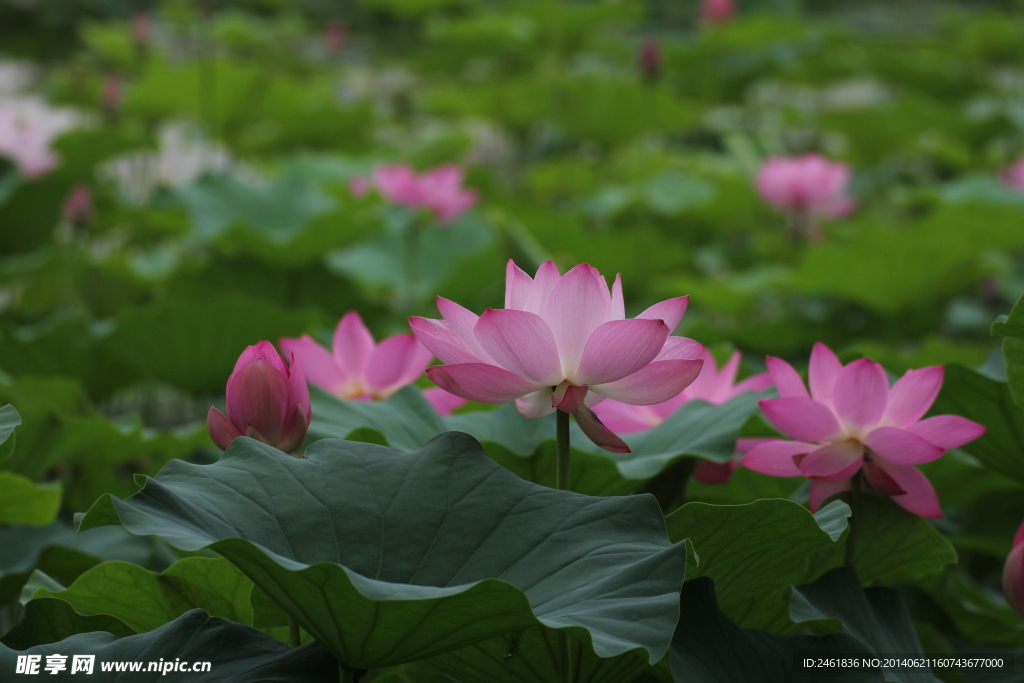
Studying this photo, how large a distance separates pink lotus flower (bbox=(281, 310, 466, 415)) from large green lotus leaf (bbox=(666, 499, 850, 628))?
260mm

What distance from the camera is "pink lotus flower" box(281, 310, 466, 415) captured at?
2.53 ft

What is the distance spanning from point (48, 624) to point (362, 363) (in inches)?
11.9

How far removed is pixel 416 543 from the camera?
506mm

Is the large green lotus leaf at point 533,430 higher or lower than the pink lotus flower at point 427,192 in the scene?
higher

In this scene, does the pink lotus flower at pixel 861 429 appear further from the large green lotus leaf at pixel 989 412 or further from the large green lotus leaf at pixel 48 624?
the large green lotus leaf at pixel 48 624

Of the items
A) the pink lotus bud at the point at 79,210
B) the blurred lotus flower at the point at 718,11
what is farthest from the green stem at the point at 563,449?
the blurred lotus flower at the point at 718,11

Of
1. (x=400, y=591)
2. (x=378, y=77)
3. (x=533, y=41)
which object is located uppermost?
(x=400, y=591)

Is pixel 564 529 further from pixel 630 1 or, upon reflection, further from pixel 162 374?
pixel 630 1

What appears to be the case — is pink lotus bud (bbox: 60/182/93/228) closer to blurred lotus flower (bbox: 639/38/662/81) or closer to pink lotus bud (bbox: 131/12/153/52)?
blurred lotus flower (bbox: 639/38/662/81)

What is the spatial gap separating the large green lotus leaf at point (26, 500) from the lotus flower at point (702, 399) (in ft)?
1.30

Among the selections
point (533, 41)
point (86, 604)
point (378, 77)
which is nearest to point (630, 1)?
point (533, 41)

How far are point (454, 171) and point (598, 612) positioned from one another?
142 centimetres

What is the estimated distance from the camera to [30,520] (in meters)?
0.75

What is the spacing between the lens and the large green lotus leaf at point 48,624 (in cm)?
59
